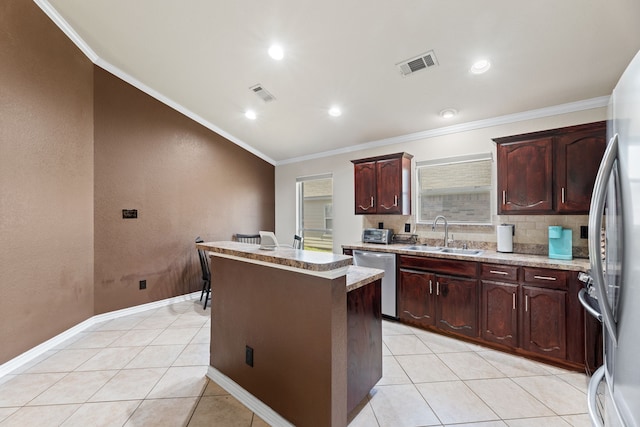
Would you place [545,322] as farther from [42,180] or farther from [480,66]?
[42,180]

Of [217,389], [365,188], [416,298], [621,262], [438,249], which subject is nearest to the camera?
[621,262]

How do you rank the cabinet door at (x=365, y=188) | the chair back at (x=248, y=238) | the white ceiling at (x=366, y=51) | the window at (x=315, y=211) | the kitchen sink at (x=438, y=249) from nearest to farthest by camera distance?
the white ceiling at (x=366, y=51)
the kitchen sink at (x=438, y=249)
the cabinet door at (x=365, y=188)
the chair back at (x=248, y=238)
the window at (x=315, y=211)

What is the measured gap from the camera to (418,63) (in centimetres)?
249

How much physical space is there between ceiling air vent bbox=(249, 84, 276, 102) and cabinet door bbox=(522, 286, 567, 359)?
353cm

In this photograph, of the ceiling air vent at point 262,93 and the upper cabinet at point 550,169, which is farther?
the ceiling air vent at point 262,93

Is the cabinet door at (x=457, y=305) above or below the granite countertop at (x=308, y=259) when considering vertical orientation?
below

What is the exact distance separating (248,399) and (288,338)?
682 millimetres

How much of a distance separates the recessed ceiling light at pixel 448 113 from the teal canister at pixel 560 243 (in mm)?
1596

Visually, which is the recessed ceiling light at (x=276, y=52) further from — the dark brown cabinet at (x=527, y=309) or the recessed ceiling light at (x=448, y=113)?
the dark brown cabinet at (x=527, y=309)

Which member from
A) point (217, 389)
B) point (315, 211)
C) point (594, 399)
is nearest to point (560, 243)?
point (594, 399)

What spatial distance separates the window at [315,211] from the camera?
495 centimetres

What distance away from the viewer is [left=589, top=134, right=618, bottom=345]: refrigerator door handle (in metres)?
0.85

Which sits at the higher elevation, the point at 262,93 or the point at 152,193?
the point at 262,93

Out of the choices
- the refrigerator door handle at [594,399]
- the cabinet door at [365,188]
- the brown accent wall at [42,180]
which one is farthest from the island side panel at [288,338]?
the cabinet door at [365,188]
